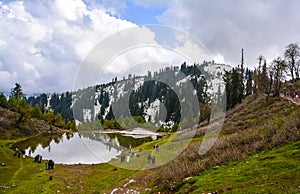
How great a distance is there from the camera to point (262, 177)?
1616 centimetres

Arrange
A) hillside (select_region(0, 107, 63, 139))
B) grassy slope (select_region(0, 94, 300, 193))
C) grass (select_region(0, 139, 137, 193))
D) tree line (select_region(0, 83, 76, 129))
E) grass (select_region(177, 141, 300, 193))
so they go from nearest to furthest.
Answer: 1. grass (select_region(177, 141, 300, 193))
2. grassy slope (select_region(0, 94, 300, 193))
3. grass (select_region(0, 139, 137, 193))
4. hillside (select_region(0, 107, 63, 139))
5. tree line (select_region(0, 83, 76, 129))

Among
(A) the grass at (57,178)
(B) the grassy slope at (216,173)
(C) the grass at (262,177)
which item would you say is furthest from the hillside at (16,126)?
(C) the grass at (262,177)

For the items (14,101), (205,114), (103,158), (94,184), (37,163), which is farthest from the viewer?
Answer: (14,101)

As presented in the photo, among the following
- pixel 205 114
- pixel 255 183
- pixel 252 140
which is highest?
pixel 205 114

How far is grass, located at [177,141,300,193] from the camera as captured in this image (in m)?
13.8

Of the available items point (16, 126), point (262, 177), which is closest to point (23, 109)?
point (16, 126)

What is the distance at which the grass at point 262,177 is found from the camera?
1380 centimetres

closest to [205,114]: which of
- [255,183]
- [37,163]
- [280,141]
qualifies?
[37,163]

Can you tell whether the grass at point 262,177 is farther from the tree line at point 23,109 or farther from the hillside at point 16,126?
the tree line at point 23,109

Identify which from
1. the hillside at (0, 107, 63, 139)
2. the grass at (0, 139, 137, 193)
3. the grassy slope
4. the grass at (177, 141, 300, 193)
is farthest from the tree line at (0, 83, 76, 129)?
the grass at (177, 141, 300, 193)

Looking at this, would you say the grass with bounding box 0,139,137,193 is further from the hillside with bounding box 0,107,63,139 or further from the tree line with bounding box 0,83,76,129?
the tree line with bounding box 0,83,76,129

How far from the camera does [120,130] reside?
528ft

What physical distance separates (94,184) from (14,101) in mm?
119582

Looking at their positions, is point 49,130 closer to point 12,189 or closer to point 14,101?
point 14,101
